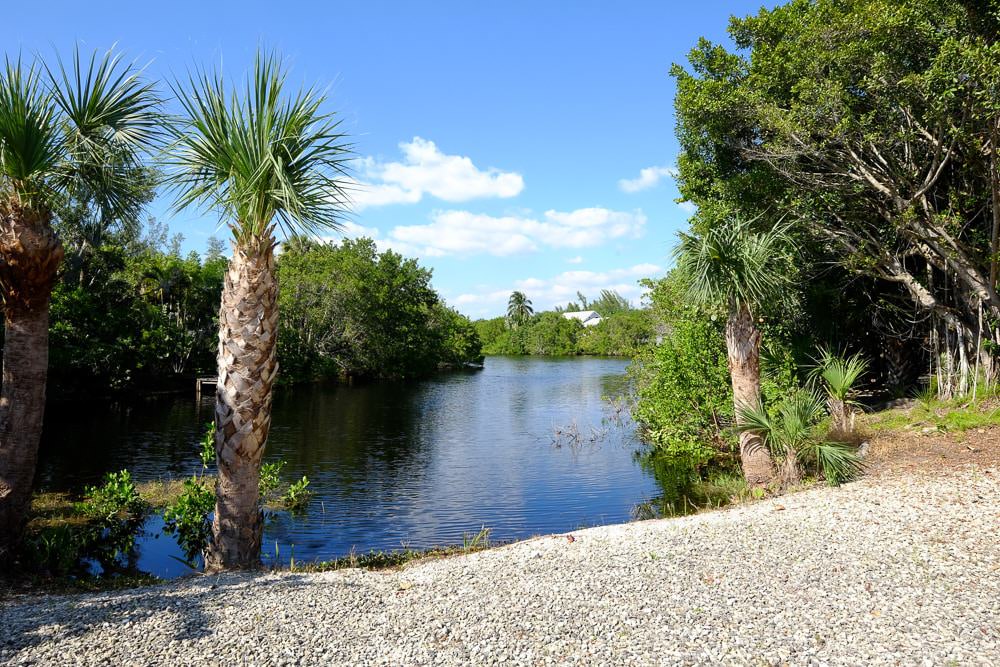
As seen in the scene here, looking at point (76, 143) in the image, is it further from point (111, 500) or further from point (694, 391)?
point (694, 391)

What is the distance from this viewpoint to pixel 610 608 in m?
5.37

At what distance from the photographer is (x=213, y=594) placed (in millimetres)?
5855

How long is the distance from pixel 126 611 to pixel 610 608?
394 cm

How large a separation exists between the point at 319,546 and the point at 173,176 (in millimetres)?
6175

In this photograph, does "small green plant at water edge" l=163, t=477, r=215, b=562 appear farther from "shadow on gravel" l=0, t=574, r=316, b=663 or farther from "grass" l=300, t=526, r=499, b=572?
"shadow on gravel" l=0, t=574, r=316, b=663

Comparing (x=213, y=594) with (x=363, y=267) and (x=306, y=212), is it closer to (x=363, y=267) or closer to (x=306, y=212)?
(x=306, y=212)

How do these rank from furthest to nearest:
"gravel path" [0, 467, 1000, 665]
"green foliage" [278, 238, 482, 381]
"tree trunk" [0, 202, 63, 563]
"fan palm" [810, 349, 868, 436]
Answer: "green foliage" [278, 238, 482, 381]
"fan palm" [810, 349, 868, 436]
"tree trunk" [0, 202, 63, 563]
"gravel path" [0, 467, 1000, 665]

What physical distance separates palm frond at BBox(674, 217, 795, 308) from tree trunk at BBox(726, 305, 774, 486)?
0.39 metres

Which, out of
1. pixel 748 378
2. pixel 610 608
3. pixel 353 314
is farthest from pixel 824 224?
Result: pixel 353 314

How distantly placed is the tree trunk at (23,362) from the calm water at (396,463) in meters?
2.40

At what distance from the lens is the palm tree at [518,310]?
111062 millimetres

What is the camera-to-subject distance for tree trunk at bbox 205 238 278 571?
725 cm

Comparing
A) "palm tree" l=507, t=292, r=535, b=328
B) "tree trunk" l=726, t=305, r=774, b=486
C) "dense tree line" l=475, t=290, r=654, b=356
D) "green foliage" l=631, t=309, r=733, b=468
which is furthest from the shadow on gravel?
"palm tree" l=507, t=292, r=535, b=328

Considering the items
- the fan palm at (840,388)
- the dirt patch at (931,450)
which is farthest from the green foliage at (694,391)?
the dirt patch at (931,450)
